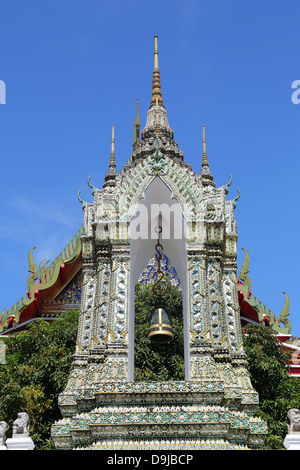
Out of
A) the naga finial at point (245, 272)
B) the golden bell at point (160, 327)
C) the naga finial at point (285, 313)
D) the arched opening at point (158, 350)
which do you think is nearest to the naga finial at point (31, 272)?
the arched opening at point (158, 350)

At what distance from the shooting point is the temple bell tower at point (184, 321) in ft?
23.7

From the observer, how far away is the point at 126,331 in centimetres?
836

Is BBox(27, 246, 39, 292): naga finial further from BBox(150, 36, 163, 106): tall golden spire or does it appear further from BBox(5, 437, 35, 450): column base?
BBox(5, 437, 35, 450): column base

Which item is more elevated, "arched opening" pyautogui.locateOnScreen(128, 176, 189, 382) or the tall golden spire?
the tall golden spire

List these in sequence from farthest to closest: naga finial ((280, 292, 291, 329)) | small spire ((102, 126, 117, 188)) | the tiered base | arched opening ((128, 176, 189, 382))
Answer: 1. naga finial ((280, 292, 291, 329))
2. small spire ((102, 126, 117, 188))
3. arched opening ((128, 176, 189, 382))
4. the tiered base

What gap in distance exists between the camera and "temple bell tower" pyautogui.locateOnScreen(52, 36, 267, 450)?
284 inches

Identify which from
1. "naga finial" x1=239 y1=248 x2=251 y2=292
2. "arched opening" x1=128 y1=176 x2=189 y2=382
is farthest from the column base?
"naga finial" x1=239 y1=248 x2=251 y2=292

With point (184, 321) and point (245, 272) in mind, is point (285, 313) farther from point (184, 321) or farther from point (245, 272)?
point (184, 321)

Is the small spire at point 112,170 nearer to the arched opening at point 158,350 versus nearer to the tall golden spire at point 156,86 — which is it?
the tall golden spire at point 156,86

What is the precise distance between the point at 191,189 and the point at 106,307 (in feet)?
7.09

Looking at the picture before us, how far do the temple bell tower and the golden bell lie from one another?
284 mm

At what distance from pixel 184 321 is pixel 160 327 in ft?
2.30

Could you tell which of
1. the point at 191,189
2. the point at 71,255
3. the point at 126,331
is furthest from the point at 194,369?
the point at 71,255
